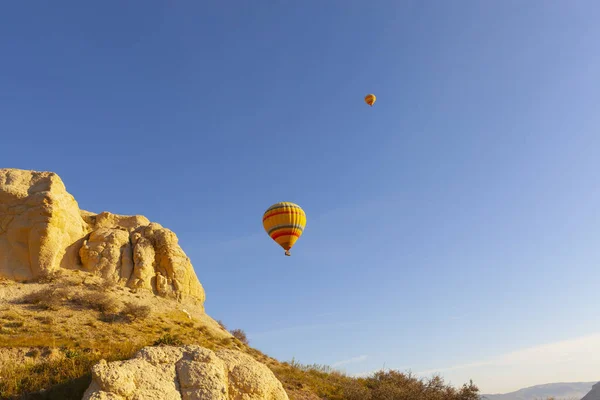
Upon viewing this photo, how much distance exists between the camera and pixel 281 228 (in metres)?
31.0

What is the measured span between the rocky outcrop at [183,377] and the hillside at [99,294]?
7.44m

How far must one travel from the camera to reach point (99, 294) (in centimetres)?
2531

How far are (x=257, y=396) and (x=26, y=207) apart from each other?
79.0ft

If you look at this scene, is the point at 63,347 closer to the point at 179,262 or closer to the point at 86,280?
the point at 86,280

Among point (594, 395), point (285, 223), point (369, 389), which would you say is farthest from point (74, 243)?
point (594, 395)

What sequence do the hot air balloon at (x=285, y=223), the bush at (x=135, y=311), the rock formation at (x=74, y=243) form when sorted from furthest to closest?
the hot air balloon at (x=285, y=223)
the rock formation at (x=74, y=243)
the bush at (x=135, y=311)

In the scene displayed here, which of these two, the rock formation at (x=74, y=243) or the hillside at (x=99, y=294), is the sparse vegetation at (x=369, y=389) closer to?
the hillside at (x=99, y=294)

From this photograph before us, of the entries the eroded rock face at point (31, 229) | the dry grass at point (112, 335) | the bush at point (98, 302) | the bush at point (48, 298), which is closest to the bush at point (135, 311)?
the dry grass at point (112, 335)

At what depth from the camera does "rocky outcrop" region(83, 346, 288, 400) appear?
9.41 metres

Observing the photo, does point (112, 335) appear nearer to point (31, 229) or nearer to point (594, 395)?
point (31, 229)

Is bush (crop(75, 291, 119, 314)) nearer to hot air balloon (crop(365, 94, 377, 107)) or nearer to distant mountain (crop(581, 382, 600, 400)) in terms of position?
hot air balloon (crop(365, 94, 377, 107))

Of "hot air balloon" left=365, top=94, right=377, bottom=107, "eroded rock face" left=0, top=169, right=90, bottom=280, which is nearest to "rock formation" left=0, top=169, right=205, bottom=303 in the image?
"eroded rock face" left=0, top=169, right=90, bottom=280

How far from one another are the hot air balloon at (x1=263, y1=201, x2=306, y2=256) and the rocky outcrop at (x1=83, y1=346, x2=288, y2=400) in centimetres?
1877

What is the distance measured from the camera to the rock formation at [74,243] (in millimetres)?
27328
